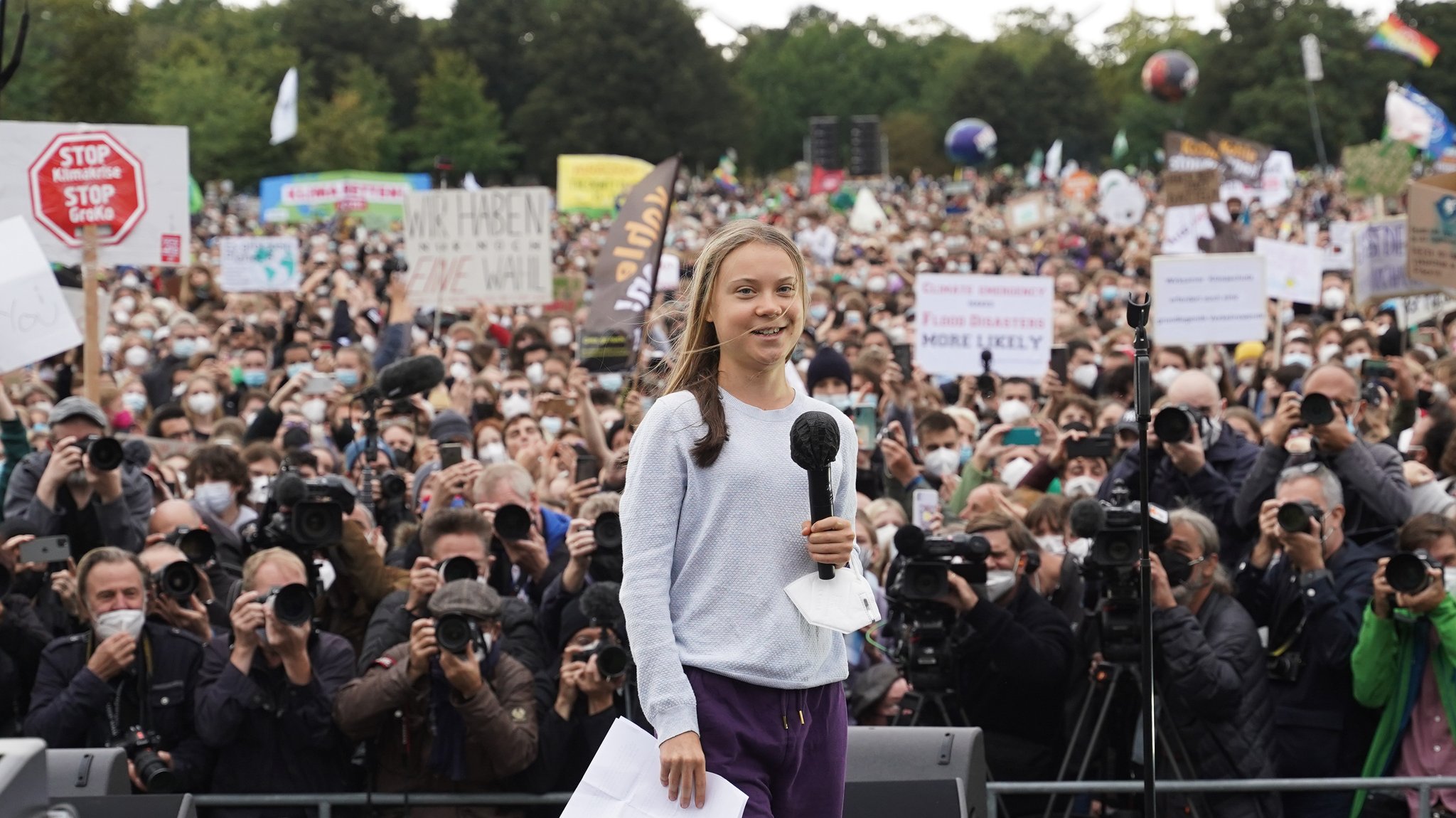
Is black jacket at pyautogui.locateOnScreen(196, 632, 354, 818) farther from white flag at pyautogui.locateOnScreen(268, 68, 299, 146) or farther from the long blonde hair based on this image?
white flag at pyautogui.locateOnScreen(268, 68, 299, 146)

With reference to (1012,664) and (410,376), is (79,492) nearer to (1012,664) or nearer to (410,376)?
(410,376)

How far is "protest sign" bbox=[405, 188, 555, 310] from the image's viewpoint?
43.3ft

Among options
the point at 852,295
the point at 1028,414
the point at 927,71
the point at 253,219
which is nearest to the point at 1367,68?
the point at 927,71

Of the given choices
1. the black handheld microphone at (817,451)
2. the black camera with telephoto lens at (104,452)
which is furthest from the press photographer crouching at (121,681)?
the black handheld microphone at (817,451)

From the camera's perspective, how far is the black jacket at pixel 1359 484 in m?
6.57

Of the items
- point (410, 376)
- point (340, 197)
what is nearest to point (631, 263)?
point (410, 376)

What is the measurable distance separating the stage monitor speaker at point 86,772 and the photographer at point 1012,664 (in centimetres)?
256

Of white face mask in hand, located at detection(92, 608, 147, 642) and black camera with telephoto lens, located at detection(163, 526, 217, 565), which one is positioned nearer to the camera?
white face mask in hand, located at detection(92, 608, 147, 642)

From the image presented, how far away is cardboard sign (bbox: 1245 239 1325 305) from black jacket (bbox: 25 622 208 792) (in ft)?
33.3

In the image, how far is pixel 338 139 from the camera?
66875mm

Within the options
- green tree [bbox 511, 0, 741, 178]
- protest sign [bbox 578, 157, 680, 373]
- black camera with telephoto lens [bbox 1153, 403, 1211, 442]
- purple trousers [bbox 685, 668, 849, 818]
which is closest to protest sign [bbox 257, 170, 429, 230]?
protest sign [bbox 578, 157, 680, 373]

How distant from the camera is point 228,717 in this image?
5758 millimetres

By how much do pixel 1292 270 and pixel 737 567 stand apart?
39.4 feet

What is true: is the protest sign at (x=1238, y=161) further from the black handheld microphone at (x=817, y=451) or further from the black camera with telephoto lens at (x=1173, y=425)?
the black handheld microphone at (x=817, y=451)
